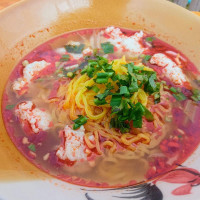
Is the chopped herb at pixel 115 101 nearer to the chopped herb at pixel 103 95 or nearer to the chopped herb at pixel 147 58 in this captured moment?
the chopped herb at pixel 103 95

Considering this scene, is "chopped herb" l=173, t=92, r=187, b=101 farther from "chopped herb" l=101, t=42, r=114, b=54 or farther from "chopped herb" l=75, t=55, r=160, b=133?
"chopped herb" l=101, t=42, r=114, b=54

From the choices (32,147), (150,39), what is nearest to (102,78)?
(32,147)

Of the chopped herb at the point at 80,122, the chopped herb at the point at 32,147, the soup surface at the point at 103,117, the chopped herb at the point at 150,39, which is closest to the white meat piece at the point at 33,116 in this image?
the soup surface at the point at 103,117

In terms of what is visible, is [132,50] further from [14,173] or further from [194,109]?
[14,173]

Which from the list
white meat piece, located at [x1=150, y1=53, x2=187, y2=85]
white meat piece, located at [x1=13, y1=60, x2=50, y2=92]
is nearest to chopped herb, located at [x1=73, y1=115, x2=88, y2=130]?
white meat piece, located at [x1=13, y1=60, x2=50, y2=92]

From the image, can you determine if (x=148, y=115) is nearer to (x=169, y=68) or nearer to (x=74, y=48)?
(x=169, y=68)

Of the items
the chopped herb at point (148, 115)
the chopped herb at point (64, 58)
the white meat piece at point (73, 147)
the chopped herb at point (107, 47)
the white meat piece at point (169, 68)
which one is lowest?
the white meat piece at point (73, 147)

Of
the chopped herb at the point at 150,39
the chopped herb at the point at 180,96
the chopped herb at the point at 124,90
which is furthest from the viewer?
the chopped herb at the point at 150,39
